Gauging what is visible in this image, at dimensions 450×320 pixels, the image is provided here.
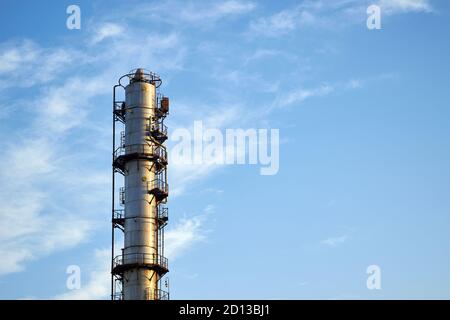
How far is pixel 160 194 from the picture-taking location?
69.8m
